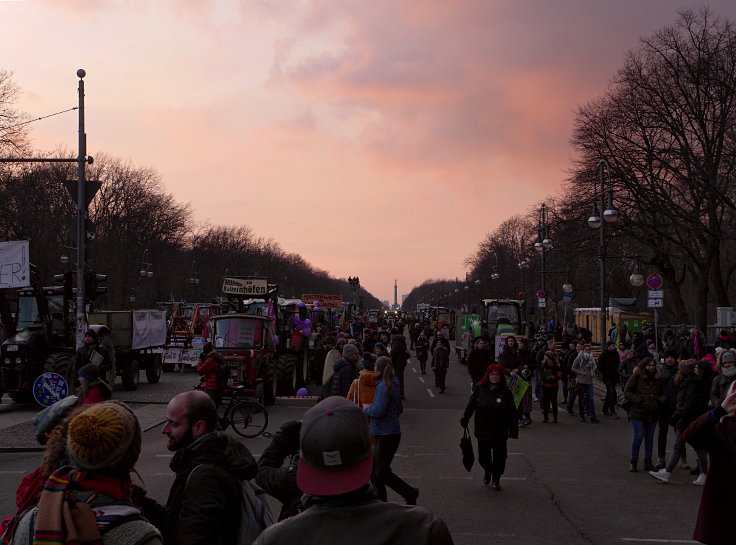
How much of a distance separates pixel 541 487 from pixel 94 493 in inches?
351

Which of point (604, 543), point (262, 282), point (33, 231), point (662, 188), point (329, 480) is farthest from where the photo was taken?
point (33, 231)

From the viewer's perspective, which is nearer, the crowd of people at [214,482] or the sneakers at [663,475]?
the crowd of people at [214,482]

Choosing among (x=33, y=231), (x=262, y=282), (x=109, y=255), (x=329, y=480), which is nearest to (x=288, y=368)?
(x=262, y=282)

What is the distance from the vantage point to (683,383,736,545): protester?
5496 millimetres

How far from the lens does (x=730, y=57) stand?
35.6 m

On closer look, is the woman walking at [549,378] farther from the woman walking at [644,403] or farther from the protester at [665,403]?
the woman walking at [644,403]

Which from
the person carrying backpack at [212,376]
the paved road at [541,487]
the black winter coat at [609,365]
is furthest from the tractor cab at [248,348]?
the black winter coat at [609,365]

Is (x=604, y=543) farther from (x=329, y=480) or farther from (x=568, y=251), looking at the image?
(x=568, y=251)

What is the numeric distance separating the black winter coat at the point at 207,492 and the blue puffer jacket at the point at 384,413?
545 cm

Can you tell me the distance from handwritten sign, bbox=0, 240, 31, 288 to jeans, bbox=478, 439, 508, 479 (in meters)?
10.3

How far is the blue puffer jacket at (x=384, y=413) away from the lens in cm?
911

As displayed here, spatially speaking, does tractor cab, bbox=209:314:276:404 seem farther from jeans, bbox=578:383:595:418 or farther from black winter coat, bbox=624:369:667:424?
black winter coat, bbox=624:369:667:424

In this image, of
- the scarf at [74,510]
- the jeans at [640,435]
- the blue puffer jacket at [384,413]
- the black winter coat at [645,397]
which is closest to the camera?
the scarf at [74,510]

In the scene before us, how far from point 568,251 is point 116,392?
78.4 ft
